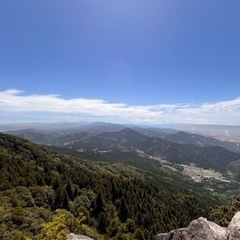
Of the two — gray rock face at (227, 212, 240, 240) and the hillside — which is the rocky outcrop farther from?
the hillside

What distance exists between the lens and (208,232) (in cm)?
4078

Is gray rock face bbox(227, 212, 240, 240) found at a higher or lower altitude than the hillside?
higher

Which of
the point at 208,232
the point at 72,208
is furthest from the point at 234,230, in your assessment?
the point at 72,208

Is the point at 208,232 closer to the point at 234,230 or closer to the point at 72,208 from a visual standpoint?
the point at 234,230

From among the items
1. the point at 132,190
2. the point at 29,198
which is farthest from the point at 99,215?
the point at 132,190

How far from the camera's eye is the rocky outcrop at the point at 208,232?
3722 cm

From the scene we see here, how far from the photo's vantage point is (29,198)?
99.9 meters

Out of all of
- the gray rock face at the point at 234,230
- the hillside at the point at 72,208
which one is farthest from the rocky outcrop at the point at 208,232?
the hillside at the point at 72,208

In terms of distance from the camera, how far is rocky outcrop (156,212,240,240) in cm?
3722

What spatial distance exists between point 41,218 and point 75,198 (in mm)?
45642

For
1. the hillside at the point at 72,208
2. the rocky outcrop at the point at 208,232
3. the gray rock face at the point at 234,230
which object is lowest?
the hillside at the point at 72,208

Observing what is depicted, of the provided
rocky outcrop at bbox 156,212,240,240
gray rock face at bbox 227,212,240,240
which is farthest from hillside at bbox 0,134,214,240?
gray rock face at bbox 227,212,240,240

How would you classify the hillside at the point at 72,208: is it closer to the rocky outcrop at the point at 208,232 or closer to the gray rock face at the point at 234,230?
the rocky outcrop at the point at 208,232

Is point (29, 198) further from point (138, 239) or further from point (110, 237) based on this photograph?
point (138, 239)
